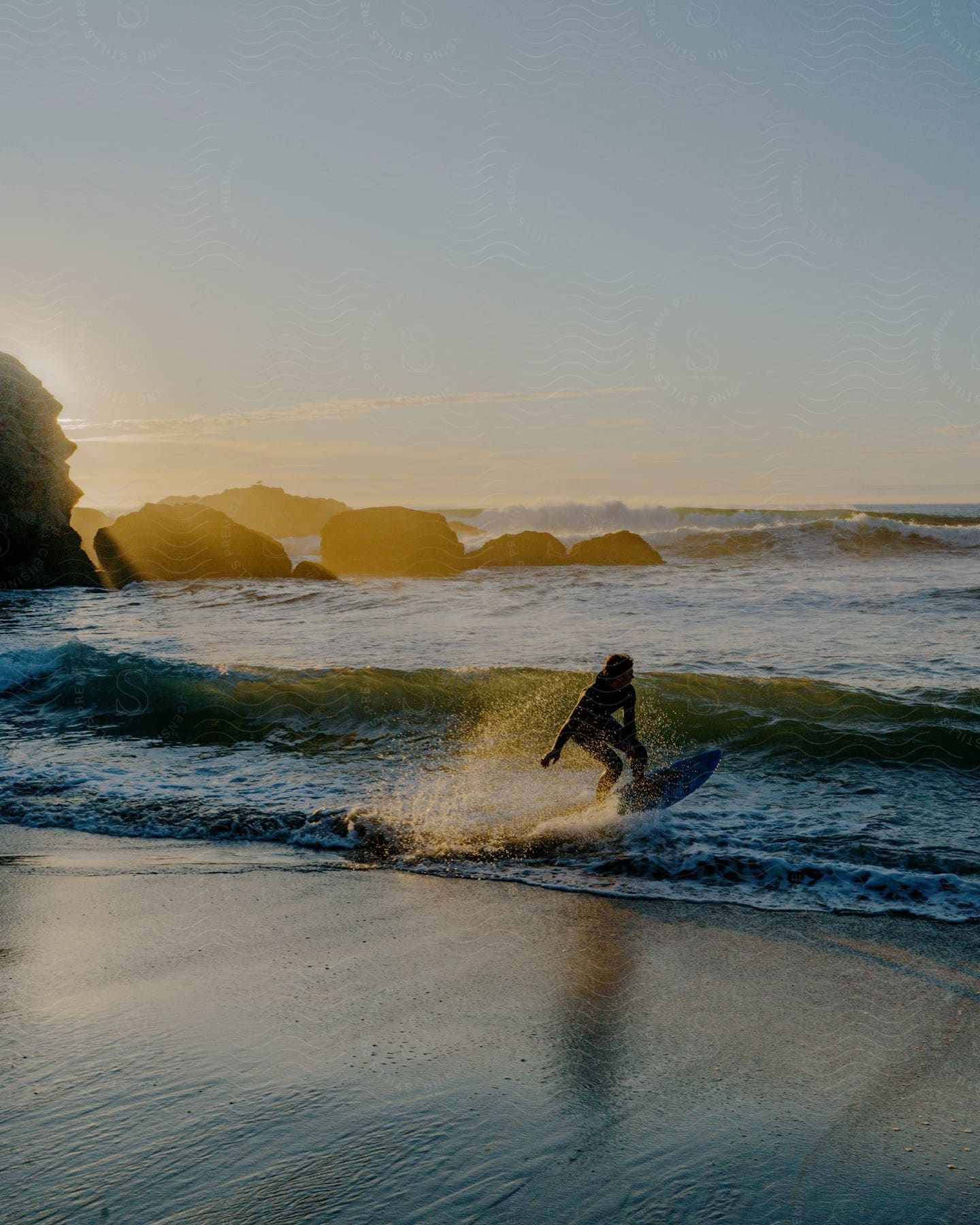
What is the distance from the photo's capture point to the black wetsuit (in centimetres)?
795

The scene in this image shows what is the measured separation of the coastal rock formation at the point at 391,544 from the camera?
35.9 meters

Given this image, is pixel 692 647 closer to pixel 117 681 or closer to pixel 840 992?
pixel 117 681

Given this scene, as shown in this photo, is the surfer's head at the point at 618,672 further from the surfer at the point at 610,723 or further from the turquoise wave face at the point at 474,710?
the turquoise wave face at the point at 474,710

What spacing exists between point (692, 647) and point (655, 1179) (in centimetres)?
1452

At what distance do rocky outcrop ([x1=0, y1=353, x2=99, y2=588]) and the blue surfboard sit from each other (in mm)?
32031

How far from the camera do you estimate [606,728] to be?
802 cm

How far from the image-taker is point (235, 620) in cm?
2439

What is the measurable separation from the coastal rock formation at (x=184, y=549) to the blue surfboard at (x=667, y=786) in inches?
1126

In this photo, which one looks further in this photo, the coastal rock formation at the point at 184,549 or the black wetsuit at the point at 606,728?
the coastal rock formation at the point at 184,549

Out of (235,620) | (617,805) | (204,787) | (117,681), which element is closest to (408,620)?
(235,620)

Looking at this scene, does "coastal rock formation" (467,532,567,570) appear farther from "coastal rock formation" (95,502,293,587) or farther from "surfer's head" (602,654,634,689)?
"surfer's head" (602,654,634,689)

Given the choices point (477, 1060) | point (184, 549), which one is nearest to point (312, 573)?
point (184, 549)

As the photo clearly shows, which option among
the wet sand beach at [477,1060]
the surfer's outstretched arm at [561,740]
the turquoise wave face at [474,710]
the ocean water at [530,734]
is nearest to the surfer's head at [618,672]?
the surfer's outstretched arm at [561,740]

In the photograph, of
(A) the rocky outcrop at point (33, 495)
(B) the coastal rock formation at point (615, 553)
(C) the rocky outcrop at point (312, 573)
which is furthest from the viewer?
(B) the coastal rock formation at point (615, 553)
